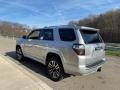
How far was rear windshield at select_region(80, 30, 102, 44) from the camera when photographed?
224 inches

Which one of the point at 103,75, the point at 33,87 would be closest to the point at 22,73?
the point at 33,87

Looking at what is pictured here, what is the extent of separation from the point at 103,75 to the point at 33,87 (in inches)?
122

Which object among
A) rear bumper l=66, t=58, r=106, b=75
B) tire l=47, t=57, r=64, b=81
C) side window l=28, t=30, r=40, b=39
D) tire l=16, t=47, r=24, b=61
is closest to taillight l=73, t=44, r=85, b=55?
rear bumper l=66, t=58, r=106, b=75

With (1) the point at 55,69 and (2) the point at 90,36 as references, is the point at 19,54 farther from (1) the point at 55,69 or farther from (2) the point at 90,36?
(2) the point at 90,36

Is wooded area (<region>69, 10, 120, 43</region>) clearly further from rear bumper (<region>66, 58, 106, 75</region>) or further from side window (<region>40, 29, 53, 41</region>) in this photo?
rear bumper (<region>66, 58, 106, 75</region>)

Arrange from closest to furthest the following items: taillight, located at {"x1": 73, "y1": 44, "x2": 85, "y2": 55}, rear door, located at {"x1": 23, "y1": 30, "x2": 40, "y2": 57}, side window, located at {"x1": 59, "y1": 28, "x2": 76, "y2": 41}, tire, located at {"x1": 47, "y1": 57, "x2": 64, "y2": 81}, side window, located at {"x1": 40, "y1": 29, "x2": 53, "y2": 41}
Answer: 1. taillight, located at {"x1": 73, "y1": 44, "x2": 85, "y2": 55}
2. side window, located at {"x1": 59, "y1": 28, "x2": 76, "y2": 41}
3. tire, located at {"x1": 47, "y1": 57, "x2": 64, "y2": 81}
4. side window, located at {"x1": 40, "y1": 29, "x2": 53, "y2": 41}
5. rear door, located at {"x1": 23, "y1": 30, "x2": 40, "y2": 57}

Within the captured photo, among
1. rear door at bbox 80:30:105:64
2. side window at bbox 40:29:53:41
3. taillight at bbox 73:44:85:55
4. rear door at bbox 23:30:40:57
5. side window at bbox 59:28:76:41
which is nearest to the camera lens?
taillight at bbox 73:44:85:55

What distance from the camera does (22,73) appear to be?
6695 mm

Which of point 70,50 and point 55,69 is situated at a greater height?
point 70,50

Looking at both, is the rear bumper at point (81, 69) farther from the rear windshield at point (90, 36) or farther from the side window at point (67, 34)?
the side window at point (67, 34)

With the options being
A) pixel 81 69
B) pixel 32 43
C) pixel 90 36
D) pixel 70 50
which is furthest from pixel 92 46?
pixel 32 43

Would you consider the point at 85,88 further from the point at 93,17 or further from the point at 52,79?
the point at 93,17

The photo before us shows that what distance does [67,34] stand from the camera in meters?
5.93

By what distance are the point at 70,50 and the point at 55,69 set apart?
44.6 inches
